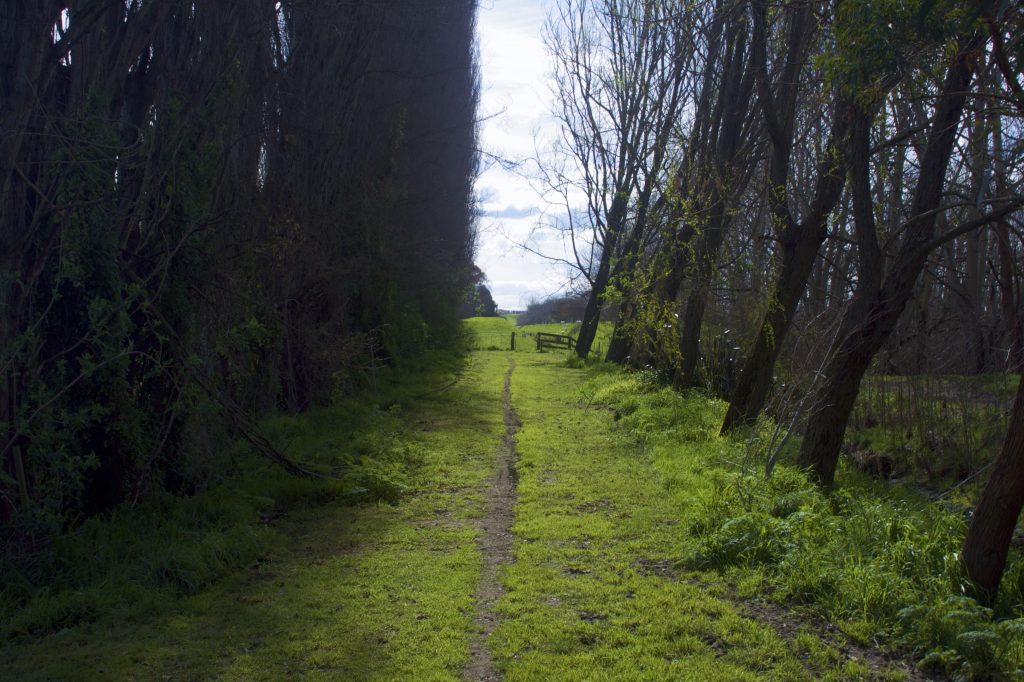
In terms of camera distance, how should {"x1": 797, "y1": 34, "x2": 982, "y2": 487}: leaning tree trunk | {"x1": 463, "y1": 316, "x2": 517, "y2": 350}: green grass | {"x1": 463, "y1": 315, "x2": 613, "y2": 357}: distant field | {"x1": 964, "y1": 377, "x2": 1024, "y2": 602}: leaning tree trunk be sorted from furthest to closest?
{"x1": 463, "y1": 316, "x2": 517, "y2": 350}: green grass, {"x1": 463, "y1": 315, "x2": 613, "y2": 357}: distant field, {"x1": 797, "y1": 34, "x2": 982, "y2": 487}: leaning tree trunk, {"x1": 964, "y1": 377, "x2": 1024, "y2": 602}: leaning tree trunk

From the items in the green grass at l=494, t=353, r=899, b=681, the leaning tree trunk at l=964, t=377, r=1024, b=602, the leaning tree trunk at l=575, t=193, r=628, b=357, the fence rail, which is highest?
the leaning tree trunk at l=575, t=193, r=628, b=357

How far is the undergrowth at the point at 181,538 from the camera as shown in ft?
20.1

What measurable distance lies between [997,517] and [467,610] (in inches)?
151

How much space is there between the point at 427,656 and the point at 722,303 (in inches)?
577

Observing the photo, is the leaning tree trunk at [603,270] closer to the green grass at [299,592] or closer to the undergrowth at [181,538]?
the undergrowth at [181,538]

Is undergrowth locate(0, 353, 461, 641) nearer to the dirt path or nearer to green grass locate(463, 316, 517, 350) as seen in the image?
the dirt path

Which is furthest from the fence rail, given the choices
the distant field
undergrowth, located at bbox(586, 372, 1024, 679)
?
undergrowth, located at bbox(586, 372, 1024, 679)

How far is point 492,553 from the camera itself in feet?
24.7

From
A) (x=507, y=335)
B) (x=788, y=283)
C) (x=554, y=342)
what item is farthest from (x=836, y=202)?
(x=507, y=335)

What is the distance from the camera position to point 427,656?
5277mm

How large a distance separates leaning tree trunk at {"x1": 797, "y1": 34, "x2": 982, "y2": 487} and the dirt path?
11.6 feet

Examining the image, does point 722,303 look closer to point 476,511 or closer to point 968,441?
point 968,441

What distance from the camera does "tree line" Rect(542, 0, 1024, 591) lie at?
23.7 ft

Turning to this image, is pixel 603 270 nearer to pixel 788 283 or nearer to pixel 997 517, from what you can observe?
pixel 788 283
